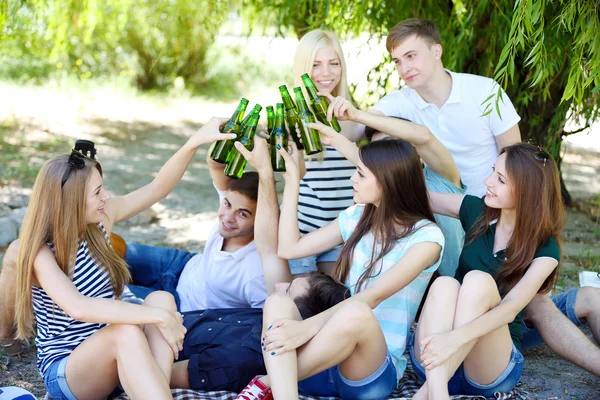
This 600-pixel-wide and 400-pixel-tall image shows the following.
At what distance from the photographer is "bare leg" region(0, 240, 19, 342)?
10.4 feet

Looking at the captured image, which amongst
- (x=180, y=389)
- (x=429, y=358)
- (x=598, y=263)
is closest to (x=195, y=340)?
(x=180, y=389)

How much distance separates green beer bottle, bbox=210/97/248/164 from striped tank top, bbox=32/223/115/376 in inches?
29.1

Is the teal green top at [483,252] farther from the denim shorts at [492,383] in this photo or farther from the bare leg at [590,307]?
the bare leg at [590,307]

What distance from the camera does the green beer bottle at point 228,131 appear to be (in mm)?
3199

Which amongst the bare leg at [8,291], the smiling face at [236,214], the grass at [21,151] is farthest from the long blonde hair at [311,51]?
the grass at [21,151]

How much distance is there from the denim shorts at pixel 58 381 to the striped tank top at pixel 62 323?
39 millimetres

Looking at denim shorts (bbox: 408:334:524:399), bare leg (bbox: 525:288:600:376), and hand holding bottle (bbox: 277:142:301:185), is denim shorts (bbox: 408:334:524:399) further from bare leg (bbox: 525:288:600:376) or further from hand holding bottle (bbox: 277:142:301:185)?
hand holding bottle (bbox: 277:142:301:185)

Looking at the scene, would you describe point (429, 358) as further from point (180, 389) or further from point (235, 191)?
point (235, 191)

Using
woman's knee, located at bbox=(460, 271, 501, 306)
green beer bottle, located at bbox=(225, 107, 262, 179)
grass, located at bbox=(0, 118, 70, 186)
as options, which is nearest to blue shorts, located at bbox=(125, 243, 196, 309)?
green beer bottle, located at bbox=(225, 107, 262, 179)

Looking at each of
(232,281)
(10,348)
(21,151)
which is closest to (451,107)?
(232,281)

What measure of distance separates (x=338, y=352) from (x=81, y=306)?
2.97ft

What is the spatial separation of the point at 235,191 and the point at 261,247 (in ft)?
1.02

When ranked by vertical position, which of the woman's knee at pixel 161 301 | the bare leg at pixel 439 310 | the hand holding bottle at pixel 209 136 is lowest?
the woman's knee at pixel 161 301

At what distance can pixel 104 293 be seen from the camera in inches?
112
